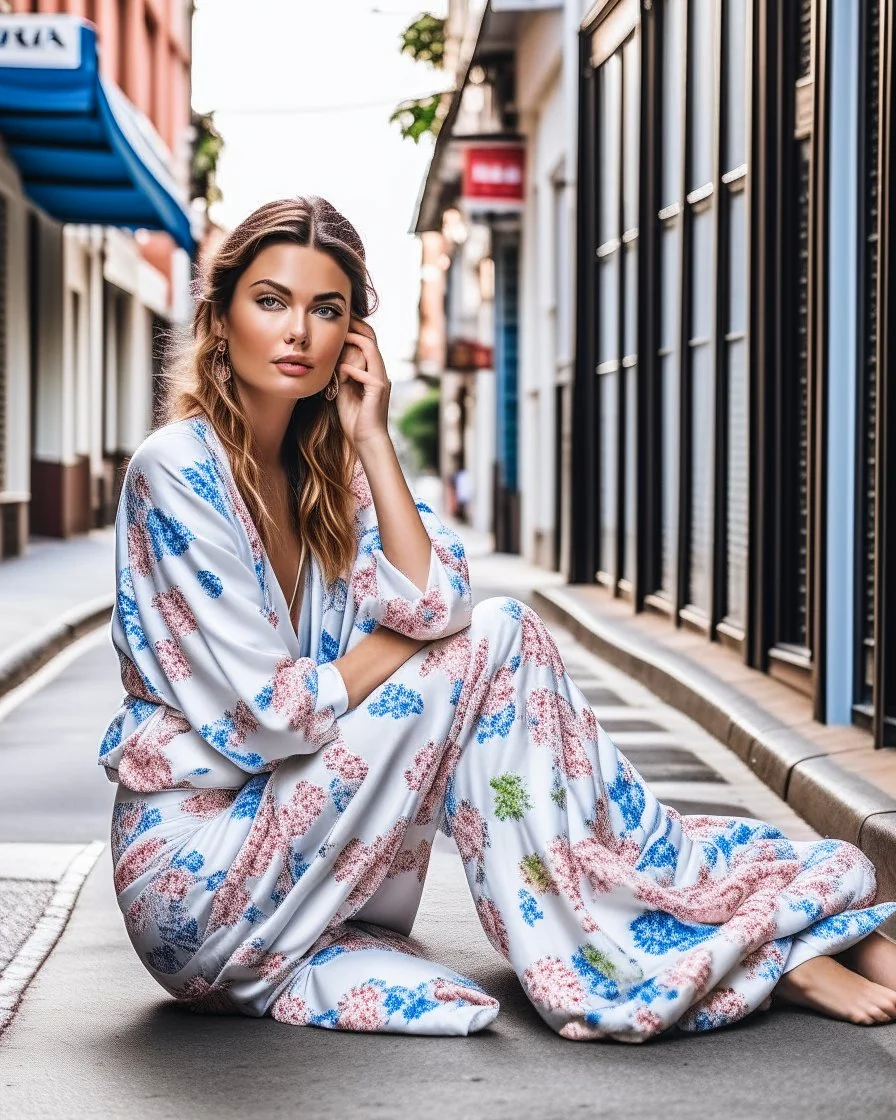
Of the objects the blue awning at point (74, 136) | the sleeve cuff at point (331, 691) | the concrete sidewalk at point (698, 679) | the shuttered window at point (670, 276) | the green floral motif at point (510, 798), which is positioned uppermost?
the blue awning at point (74, 136)

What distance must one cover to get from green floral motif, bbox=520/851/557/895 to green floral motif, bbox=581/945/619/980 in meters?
0.13

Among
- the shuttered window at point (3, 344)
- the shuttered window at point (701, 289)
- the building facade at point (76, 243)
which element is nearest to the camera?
the shuttered window at point (701, 289)

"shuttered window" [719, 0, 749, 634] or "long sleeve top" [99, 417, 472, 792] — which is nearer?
"long sleeve top" [99, 417, 472, 792]

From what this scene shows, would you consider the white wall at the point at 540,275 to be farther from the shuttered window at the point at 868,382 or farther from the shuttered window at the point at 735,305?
the shuttered window at the point at 868,382

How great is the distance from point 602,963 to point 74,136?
525 inches

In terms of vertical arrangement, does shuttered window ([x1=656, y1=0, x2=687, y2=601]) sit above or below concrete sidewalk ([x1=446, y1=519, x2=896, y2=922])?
above

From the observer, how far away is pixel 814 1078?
9.83 feet

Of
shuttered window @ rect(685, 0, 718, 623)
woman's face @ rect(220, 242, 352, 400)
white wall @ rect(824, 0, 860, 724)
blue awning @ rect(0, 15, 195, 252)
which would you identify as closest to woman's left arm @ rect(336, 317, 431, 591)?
woman's face @ rect(220, 242, 352, 400)

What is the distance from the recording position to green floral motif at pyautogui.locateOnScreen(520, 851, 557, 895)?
3.27 metres

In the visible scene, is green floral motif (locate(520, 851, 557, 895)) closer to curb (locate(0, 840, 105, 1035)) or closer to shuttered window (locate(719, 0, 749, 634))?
curb (locate(0, 840, 105, 1035))

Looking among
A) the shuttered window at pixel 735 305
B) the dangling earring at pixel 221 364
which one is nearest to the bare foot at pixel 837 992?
the dangling earring at pixel 221 364

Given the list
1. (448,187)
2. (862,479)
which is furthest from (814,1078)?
(448,187)

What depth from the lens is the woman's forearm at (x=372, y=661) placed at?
3.31 m

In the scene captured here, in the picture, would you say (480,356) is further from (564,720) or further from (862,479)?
(564,720)
